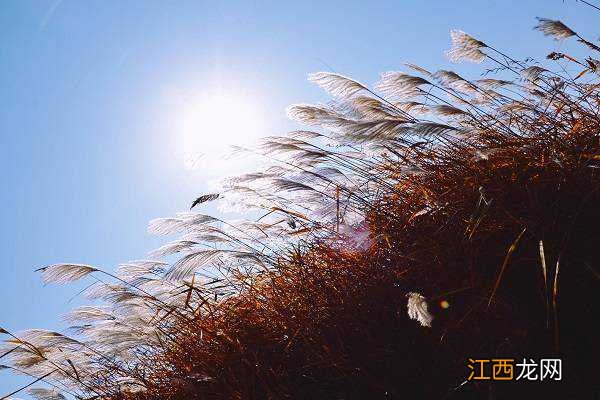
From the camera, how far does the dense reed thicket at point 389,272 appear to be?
1.74 m

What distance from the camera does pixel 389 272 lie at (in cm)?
203

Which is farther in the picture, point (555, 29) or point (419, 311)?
point (555, 29)

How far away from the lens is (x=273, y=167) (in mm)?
2736

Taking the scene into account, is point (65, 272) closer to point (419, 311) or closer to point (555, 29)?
point (419, 311)

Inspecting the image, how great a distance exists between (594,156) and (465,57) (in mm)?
1194

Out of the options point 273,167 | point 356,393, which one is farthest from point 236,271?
point 356,393

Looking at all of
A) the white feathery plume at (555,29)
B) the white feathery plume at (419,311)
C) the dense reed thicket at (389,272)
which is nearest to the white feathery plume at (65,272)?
the dense reed thicket at (389,272)

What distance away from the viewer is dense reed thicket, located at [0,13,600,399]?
174cm

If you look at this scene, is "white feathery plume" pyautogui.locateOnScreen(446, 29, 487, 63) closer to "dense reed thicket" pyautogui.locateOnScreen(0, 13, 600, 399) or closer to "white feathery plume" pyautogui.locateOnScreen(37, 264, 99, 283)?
"dense reed thicket" pyautogui.locateOnScreen(0, 13, 600, 399)

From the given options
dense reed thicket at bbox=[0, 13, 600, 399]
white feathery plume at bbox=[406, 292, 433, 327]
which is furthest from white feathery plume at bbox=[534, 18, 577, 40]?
white feathery plume at bbox=[406, 292, 433, 327]

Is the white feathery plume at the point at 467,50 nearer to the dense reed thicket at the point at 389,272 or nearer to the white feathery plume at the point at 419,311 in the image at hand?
the dense reed thicket at the point at 389,272

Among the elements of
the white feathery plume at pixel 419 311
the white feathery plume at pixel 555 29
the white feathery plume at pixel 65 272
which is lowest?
the white feathery plume at pixel 419 311

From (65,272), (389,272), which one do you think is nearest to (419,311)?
(389,272)

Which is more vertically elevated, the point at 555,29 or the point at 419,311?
the point at 555,29
